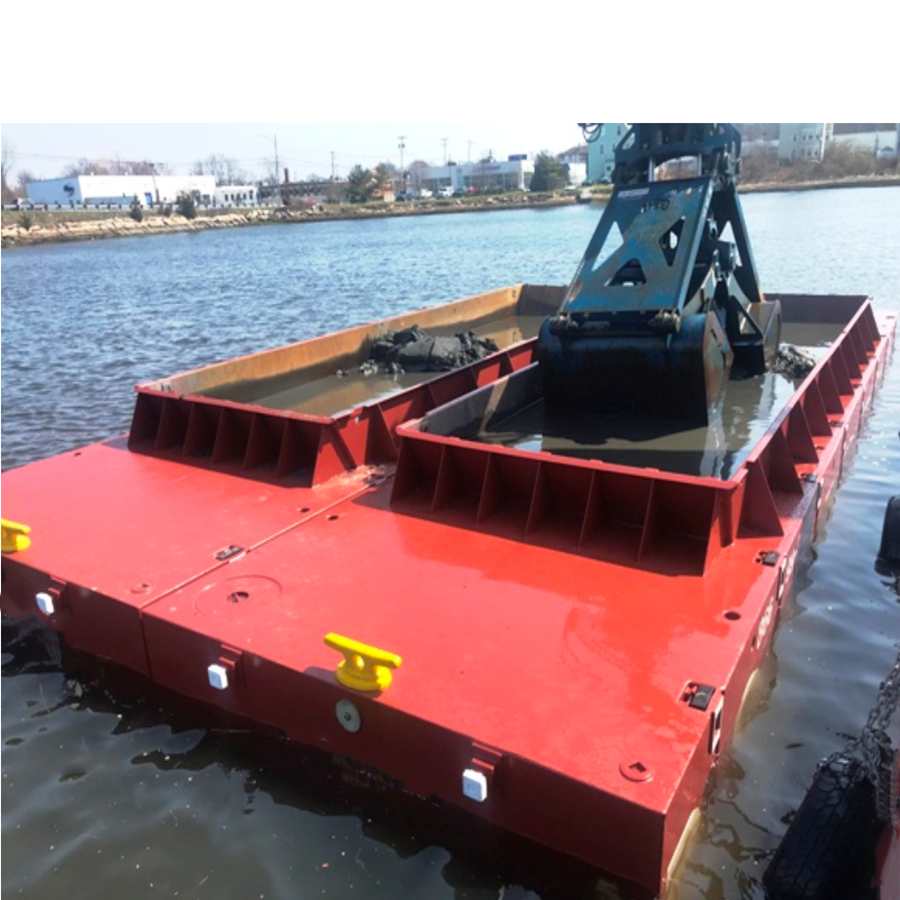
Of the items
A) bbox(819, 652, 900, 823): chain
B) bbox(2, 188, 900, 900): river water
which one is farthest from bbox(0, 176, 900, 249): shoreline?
bbox(819, 652, 900, 823): chain

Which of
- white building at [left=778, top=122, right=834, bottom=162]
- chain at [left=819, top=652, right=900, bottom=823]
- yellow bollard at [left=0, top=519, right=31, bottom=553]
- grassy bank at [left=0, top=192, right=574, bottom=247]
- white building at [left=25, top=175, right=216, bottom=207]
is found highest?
white building at [left=778, top=122, right=834, bottom=162]

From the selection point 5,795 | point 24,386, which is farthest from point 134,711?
point 24,386

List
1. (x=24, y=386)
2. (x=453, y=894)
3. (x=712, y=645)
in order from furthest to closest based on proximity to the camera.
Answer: (x=24, y=386) < (x=712, y=645) < (x=453, y=894)

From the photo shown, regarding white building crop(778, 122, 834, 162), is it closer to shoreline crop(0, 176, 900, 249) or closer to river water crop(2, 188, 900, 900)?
shoreline crop(0, 176, 900, 249)

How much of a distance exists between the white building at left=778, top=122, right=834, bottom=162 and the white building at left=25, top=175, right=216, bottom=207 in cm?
7364

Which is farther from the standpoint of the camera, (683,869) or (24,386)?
(24,386)

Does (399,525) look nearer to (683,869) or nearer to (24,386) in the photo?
(683,869)

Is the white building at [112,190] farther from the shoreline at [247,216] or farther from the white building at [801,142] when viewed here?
the white building at [801,142]

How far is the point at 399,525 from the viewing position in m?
4.78

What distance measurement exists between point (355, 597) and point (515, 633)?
0.88 meters

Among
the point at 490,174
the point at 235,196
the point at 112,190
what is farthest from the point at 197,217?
the point at 490,174

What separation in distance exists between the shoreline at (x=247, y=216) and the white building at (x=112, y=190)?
78.6 ft

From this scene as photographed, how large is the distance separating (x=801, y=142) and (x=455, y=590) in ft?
333

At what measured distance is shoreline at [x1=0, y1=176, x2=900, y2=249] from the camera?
2354 inches
